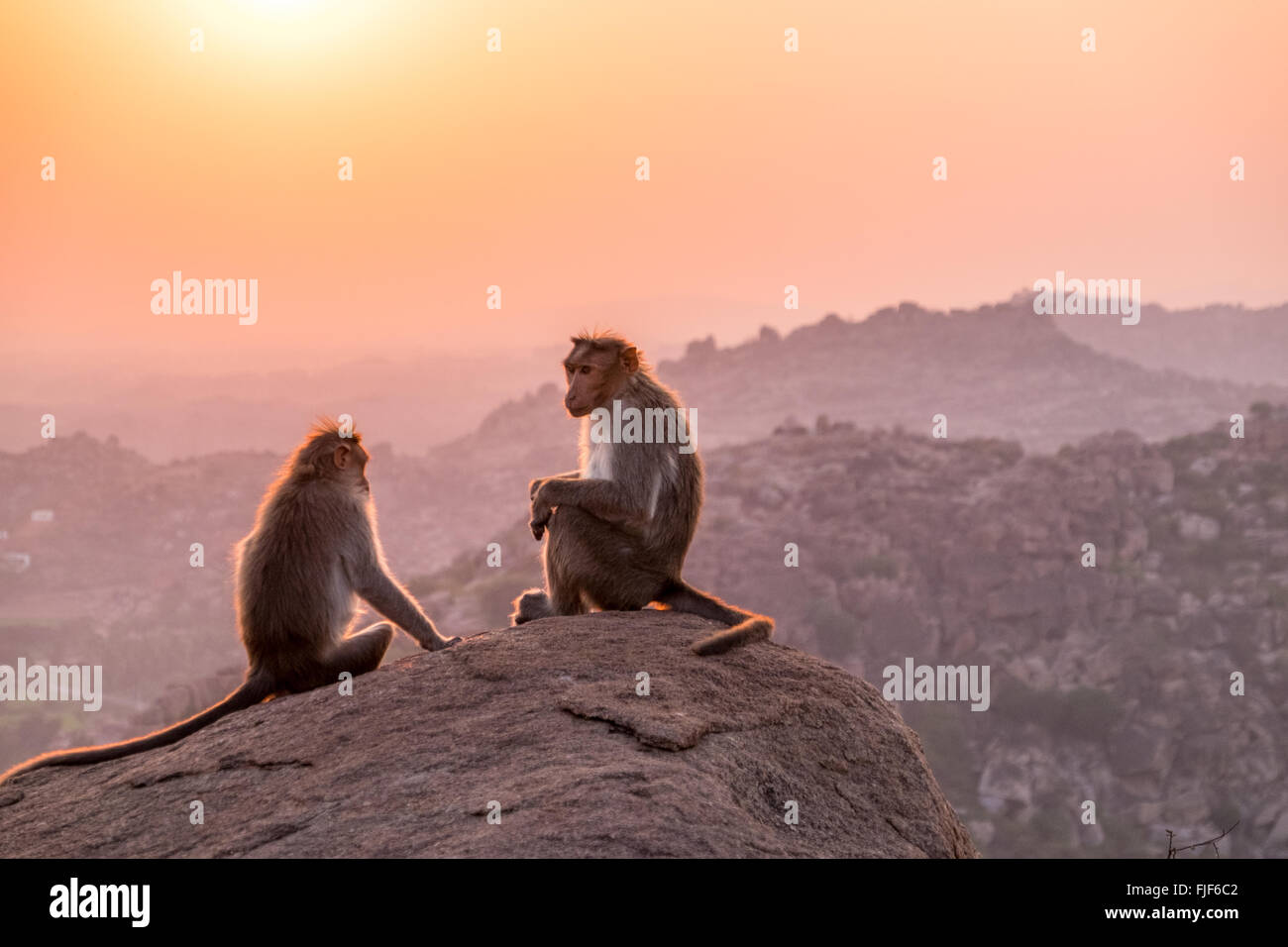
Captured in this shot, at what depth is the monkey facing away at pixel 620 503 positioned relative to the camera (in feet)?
32.7

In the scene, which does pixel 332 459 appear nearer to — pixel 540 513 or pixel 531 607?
pixel 540 513

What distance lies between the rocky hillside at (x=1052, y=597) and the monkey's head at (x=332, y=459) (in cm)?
10241

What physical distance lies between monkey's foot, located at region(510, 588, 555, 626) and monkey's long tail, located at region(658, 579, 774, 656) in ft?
3.30

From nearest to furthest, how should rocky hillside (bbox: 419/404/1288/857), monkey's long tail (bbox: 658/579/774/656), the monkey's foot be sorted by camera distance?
monkey's long tail (bbox: 658/579/774/656)
the monkey's foot
rocky hillside (bbox: 419/404/1288/857)

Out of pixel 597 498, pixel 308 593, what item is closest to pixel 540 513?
pixel 597 498

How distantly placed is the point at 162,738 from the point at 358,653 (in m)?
1.52

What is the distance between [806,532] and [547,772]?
474ft

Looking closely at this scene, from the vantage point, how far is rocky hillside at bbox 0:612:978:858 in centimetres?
614

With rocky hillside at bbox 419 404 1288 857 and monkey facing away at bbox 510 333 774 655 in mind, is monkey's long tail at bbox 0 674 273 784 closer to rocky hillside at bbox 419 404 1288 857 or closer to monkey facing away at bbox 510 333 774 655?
monkey facing away at bbox 510 333 774 655

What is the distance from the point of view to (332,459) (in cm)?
949

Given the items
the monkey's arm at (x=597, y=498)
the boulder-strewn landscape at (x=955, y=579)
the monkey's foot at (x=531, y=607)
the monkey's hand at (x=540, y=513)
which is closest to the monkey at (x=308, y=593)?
the monkey's foot at (x=531, y=607)

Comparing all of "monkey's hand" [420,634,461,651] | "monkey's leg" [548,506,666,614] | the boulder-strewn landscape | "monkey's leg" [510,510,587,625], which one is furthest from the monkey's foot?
the boulder-strewn landscape

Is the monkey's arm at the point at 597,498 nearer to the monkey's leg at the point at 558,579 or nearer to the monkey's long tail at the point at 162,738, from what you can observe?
the monkey's leg at the point at 558,579

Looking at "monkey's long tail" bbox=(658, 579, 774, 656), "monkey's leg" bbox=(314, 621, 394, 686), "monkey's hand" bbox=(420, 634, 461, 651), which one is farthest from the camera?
"monkey's hand" bbox=(420, 634, 461, 651)
